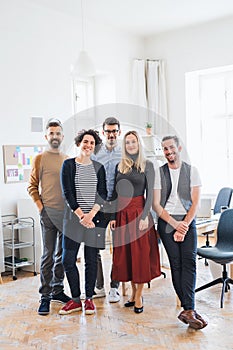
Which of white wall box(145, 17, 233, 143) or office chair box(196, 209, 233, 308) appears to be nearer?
office chair box(196, 209, 233, 308)

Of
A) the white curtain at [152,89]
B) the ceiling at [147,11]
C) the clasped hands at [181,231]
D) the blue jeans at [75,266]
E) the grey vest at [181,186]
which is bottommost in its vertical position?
the blue jeans at [75,266]

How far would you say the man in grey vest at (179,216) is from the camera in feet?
10.9

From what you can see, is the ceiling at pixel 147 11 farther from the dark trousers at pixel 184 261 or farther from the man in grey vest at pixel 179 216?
the dark trousers at pixel 184 261

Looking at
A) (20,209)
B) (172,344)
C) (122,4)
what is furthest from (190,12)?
(172,344)

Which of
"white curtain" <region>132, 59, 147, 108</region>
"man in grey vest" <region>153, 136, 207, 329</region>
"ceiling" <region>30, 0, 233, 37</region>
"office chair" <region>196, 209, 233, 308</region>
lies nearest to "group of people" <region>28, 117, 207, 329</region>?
"man in grey vest" <region>153, 136, 207, 329</region>

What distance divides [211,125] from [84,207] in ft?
13.1

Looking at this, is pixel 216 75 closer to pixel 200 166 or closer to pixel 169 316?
pixel 200 166

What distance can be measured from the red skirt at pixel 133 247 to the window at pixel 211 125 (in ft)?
11.6

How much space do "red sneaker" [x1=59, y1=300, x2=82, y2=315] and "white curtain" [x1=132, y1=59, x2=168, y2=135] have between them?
3.82 metres

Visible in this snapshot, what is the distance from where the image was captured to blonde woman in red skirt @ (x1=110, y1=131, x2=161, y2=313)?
356cm

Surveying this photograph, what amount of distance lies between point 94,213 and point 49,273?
663 mm

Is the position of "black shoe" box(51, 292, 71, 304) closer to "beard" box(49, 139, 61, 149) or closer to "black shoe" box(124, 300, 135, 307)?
"black shoe" box(124, 300, 135, 307)

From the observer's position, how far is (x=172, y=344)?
301 cm

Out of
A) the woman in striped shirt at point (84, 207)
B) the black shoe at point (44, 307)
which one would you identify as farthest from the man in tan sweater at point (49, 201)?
the woman in striped shirt at point (84, 207)
